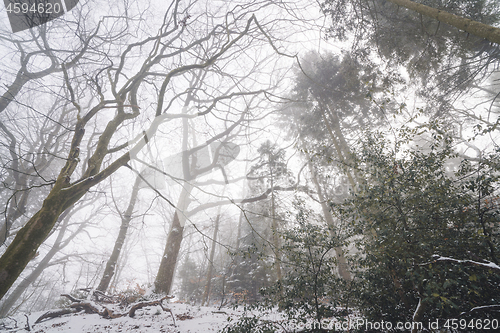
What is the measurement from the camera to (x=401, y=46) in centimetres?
513

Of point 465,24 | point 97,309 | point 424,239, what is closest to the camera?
point 465,24

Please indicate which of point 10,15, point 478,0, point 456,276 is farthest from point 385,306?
point 10,15

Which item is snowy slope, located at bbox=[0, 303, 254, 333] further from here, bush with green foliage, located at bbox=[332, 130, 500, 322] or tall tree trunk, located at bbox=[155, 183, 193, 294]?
bush with green foliage, located at bbox=[332, 130, 500, 322]

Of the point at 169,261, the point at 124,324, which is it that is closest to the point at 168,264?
the point at 169,261

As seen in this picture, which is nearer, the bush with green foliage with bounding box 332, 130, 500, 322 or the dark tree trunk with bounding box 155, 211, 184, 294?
the bush with green foliage with bounding box 332, 130, 500, 322

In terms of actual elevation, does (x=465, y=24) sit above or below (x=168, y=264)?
above

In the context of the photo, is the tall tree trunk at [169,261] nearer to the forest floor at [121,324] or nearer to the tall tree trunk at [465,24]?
the forest floor at [121,324]

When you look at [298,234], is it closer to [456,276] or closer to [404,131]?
[456,276]

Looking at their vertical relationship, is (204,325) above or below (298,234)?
below

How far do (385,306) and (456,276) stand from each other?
118cm

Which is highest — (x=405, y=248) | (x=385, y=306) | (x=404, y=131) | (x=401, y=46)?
(x=401, y=46)

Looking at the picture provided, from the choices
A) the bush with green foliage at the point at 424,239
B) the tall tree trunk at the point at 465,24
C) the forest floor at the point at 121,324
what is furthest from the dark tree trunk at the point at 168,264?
the tall tree trunk at the point at 465,24

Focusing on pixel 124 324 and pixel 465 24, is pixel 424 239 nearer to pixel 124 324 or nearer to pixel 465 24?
pixel 465 24

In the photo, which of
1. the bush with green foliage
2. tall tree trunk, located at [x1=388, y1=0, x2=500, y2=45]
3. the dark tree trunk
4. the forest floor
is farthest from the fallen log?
tall tree trunk, located at [x1=388, y1=0, x2=500, y2=45]
